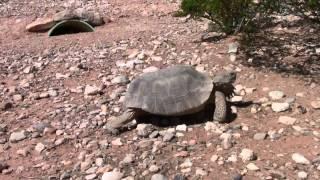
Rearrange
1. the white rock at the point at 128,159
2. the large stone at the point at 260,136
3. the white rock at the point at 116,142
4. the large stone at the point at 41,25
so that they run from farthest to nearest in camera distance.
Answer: the large stone at the point at 41,25
the white rock at the point at 116,142
the large stone at the point at 260,136
the white rock at the point at 128,159

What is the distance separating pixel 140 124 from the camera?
18.0 feet

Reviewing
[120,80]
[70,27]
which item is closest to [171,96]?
[120,80]

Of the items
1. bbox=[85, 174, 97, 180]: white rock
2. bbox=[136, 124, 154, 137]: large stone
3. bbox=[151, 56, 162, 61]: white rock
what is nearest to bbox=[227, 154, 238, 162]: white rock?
bbox=[136, 124, 154, 137]: large stone

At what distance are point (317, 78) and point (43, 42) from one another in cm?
441

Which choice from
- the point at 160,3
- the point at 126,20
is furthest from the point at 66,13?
the point at 160,3

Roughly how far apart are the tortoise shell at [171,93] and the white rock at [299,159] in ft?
3.45

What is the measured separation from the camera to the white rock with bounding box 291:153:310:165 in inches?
184

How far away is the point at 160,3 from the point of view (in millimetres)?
10586

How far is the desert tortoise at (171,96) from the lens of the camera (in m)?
5.29

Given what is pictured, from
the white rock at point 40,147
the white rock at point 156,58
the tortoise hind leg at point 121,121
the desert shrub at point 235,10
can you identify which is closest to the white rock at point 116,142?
the tortoise hind leg at point 121,121

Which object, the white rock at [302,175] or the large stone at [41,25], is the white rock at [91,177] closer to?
the white rock at [302,175]

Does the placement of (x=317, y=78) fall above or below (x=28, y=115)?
above

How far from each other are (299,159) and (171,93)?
4.50ft

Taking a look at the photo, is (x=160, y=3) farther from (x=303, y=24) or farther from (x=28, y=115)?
(x=28, y=115)
